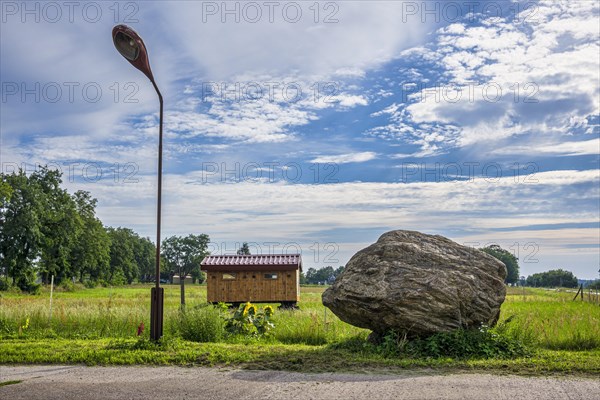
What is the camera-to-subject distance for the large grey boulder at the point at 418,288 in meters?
10.6

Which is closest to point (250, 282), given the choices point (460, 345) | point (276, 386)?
point (460, 345)

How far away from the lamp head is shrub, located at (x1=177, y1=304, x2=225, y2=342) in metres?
5.31

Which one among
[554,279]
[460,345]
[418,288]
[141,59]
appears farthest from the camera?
[554,279]

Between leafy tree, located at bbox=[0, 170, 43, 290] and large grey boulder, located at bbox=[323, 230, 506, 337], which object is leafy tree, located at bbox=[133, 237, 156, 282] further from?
large grey boulder, located at bbox=[323, 230, 506, 337]

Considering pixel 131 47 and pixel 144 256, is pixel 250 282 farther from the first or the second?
pixel 144 256

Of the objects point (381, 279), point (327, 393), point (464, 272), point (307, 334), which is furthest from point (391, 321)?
point (327, 393)

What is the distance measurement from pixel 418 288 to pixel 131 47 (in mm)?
7272

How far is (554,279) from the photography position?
370 ft

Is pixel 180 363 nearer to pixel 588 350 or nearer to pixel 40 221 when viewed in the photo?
pixel 588 350

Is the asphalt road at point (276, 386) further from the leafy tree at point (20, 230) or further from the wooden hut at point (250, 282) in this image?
the leafy tree at point (20, 230)

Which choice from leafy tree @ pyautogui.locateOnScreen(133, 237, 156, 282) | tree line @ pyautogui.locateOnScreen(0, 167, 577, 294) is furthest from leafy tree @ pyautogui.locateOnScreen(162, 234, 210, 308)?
tree line @ pyautogui.locateOnScreen(0, 167, 577, 294)

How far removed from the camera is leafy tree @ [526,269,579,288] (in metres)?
108

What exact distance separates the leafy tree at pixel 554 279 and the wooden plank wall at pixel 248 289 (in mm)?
93497

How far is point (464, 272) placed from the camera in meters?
11.2
